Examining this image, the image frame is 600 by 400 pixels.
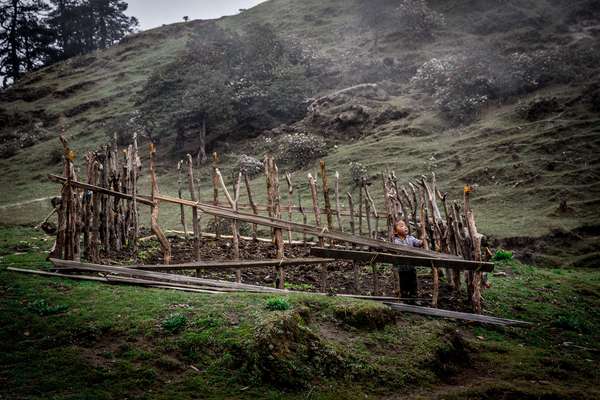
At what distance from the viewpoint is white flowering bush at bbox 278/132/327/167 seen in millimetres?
22234

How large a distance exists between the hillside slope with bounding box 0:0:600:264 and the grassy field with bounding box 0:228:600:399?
7.81 meters

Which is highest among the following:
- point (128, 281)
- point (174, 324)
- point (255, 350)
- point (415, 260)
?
point (128, 281)

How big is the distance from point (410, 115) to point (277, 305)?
19.9m

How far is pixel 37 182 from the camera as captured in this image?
2355 cm

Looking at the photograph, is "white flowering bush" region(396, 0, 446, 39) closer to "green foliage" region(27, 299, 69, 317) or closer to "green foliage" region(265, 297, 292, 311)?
"green foliage" region(265, 297, 292, 311)

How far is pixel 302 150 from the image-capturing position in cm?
2241

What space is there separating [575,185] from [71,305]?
602 inches

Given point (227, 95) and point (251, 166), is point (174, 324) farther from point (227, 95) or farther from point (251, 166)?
point (227, 95)

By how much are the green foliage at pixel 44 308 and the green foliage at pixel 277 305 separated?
267cm

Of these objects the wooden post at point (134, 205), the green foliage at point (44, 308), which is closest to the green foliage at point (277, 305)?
the green foliage at point (44, 308)

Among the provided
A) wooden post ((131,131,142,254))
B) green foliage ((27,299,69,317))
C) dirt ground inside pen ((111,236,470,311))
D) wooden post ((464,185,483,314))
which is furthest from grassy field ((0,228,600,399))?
wooden post ((131,131,142,254))

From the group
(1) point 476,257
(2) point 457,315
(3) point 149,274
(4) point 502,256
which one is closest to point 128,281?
(3) point 149,274

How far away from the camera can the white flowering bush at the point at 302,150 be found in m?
22.2

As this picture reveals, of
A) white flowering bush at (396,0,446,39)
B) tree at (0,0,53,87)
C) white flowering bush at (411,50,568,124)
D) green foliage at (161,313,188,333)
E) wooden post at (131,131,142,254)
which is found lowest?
green foliage at (161,313,188,333)
